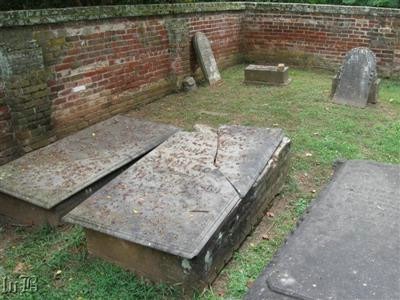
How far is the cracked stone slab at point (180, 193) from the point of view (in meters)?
2.71

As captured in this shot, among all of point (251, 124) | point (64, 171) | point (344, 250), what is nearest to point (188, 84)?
point (251, 124)

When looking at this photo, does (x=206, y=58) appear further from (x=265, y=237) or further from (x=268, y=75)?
(x=265, y=237)

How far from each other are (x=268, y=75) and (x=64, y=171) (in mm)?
5345

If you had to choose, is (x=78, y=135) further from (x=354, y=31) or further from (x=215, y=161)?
(x=354, y=31)

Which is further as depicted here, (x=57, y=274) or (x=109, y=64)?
(x=109, y=64)

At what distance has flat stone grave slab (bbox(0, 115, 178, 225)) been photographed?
343cm

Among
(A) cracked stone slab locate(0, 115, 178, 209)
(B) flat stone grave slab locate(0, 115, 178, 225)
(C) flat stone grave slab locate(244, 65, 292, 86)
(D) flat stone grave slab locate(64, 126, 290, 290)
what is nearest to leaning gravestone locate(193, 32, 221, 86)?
(C) flat stone grave slab locate(244, 65, 292, 86)

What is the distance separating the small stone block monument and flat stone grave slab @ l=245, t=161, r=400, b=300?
483 centimetres

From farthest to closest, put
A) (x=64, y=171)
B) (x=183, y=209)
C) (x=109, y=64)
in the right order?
(x=109, y=64), (x=64, y=171), (x=183, y=209)

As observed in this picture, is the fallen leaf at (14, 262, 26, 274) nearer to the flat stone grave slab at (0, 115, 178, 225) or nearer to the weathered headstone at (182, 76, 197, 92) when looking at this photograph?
the flat stone grave slab at (0, 115, 178, 225)

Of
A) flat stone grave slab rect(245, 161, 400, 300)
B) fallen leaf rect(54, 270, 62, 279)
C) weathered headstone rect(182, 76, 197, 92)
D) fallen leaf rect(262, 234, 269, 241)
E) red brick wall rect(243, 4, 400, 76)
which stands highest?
red brick wall rect(243, 4, 400, 76)

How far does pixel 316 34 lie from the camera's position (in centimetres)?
923

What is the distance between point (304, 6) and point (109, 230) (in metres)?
8.11

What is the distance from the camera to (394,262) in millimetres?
2422
